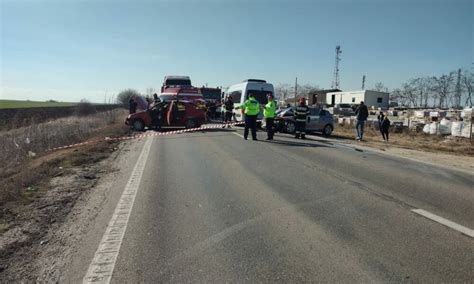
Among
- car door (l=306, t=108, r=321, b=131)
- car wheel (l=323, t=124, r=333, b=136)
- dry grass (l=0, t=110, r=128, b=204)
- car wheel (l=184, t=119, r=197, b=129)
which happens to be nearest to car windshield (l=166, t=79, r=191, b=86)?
dry grass (l=0, t=110, r=128, b=204)

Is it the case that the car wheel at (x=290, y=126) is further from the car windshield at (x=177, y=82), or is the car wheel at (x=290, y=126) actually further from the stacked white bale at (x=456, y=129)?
the car windshield at (x=177, y=82)

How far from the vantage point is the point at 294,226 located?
504 centimetres

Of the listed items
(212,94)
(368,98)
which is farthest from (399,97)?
(212,94)

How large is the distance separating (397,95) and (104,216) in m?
101

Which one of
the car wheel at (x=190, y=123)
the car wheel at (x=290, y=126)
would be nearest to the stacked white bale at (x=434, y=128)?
the car wheel at (x=290, y=126)

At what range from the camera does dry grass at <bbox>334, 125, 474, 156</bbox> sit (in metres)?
16.8

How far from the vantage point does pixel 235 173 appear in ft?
28.4

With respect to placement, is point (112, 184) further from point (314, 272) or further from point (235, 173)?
point (314, 272)

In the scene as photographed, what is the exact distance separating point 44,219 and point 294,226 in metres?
3.46

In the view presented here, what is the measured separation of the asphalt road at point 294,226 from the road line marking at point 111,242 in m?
0.08

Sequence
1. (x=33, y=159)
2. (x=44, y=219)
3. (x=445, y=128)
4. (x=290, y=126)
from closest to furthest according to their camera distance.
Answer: (x=44, y=219)
(x=33, y=159)
(x=290, y=126)
(x=445, y=128)

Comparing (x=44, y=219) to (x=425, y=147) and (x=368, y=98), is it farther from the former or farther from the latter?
(x=368, y=98)

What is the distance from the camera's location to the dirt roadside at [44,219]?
4016 millimetres

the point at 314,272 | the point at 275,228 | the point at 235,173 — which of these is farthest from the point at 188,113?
the point at 314,272
